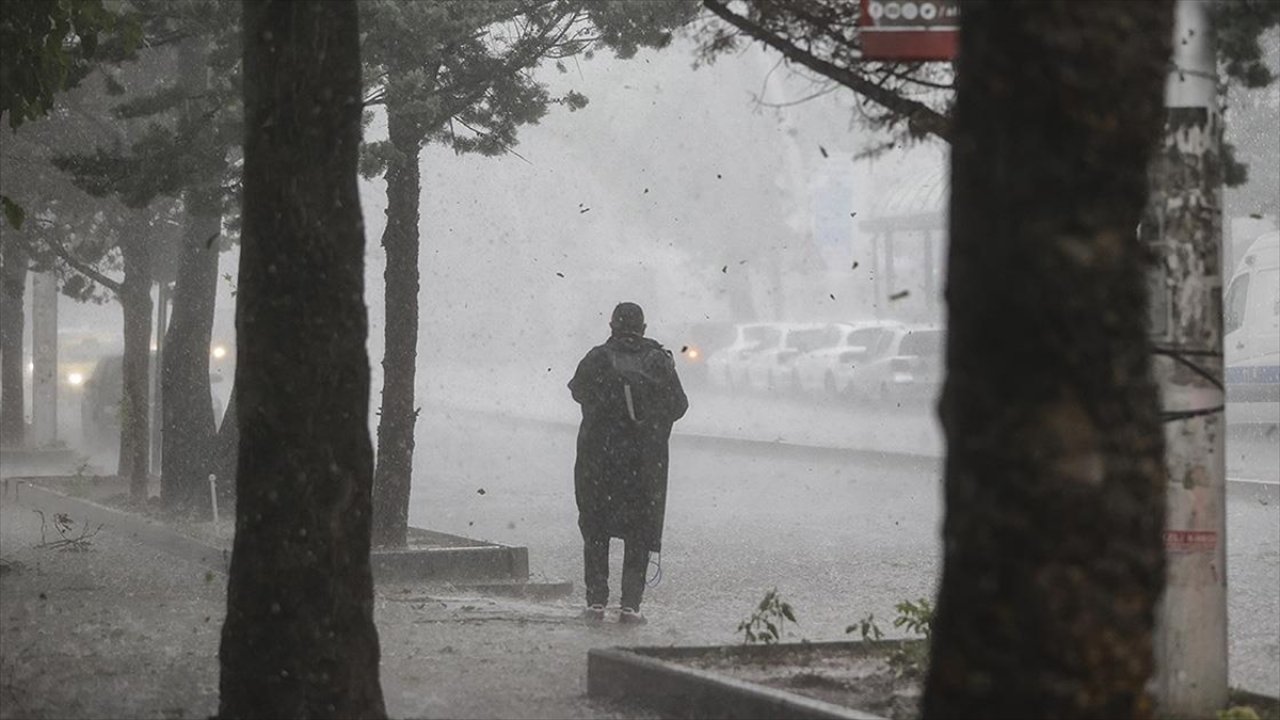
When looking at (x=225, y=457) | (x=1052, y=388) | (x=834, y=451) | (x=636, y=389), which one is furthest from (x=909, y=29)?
(x=834, y=451)

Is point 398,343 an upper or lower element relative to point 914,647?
upper

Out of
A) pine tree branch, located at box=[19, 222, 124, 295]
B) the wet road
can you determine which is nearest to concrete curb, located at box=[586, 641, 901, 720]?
the wet road

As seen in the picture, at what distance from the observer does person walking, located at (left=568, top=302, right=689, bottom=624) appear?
12203mm

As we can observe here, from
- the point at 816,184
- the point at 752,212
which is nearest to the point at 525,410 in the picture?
the point at 752,212

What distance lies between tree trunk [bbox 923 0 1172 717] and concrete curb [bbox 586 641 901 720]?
3.66 meters

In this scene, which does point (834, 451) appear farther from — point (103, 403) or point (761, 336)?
point (761, 336)

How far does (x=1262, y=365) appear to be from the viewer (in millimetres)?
23891

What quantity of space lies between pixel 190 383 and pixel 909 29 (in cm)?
1297

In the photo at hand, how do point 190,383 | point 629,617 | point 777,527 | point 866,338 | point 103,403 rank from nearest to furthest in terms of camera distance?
point 629,617, point 190,383, point 777,527, point 103,403, point 866,338

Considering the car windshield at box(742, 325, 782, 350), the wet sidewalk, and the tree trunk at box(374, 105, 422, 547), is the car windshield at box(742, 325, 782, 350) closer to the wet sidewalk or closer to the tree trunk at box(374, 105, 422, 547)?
the tree trunk at box(374, 105, 422, 547)

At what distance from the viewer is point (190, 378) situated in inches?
738

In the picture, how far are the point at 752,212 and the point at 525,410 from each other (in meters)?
12.4

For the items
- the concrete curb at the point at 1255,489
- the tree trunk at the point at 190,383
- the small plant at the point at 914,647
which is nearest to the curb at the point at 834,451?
the concrete curb at the point at 1255,489

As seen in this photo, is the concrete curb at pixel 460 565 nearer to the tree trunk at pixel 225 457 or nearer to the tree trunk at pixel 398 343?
the tree trunk at pixel 398 343
